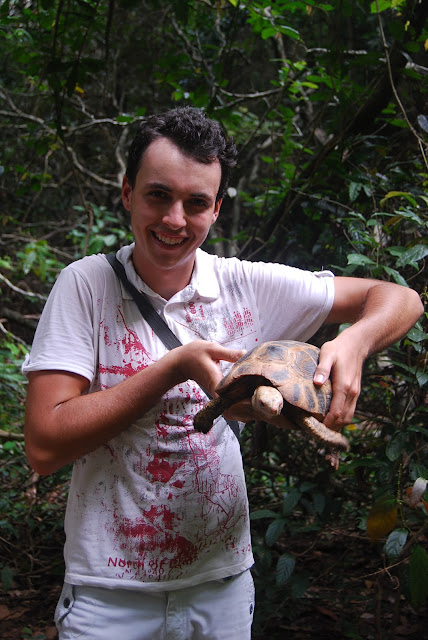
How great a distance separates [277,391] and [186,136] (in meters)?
0.77

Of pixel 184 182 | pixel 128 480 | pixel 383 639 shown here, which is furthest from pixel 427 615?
pixel 184 182

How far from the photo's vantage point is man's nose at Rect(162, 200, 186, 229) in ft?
5.74

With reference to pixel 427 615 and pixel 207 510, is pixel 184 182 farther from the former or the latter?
pixel 427 615

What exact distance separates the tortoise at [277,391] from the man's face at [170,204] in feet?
1.27

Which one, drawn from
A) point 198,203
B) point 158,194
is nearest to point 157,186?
point 158,194

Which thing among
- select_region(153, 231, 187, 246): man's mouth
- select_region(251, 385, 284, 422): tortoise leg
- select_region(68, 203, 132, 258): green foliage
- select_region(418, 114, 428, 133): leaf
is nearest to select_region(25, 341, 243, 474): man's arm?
select_region(251, 385, 284, 422): tortoise leg

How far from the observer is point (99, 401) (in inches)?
62.1

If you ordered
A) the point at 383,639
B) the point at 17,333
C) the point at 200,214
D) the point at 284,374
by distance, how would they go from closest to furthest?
the point at 284,374
the point at 200,214
the point at 383,639
the point at 17,333

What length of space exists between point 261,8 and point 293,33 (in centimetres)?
22

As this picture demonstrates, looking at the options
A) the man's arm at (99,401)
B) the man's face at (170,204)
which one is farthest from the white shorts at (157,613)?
the man's face at (170,204)

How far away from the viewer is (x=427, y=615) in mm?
2980

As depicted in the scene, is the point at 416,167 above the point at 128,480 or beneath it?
above

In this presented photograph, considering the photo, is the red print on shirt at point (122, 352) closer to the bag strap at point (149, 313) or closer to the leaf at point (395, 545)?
the bag strap at point (149, 313)

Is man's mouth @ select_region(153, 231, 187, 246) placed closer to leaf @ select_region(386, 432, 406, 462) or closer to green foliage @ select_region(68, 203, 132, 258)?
leaf @ select_region(386, 432, 406, 462)
